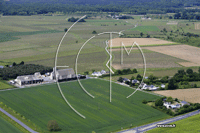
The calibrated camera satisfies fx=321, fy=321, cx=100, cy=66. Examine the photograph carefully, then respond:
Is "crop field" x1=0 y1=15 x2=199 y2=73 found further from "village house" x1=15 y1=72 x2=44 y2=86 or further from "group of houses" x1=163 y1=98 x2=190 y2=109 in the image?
"group of houses" x1=163 y1=98 x2=190 y2=109

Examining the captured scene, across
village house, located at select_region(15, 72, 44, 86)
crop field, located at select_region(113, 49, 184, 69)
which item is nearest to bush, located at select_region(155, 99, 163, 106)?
village house, located at select_region(15, 72, 44, 86)

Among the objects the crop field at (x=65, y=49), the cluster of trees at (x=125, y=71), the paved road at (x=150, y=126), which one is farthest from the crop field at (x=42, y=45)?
the paved road at (x=150, y=126)

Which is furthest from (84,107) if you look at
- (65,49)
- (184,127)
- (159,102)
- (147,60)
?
(65,49)

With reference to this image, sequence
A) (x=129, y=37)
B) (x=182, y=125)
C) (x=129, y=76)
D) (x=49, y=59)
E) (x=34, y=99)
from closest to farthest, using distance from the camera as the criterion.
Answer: (x=182, y=125), (x=34, y=99), (x=129, y=76), (x=49, y=59), (x=129, y=37)

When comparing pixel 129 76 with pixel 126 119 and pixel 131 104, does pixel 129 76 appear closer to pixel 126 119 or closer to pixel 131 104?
pixel 131 104

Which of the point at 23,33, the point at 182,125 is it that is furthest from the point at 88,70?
the point at 23,33

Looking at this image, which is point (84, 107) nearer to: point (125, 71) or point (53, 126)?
point (53, 126)

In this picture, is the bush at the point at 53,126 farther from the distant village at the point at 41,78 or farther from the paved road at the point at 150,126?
the distant village at the point at 41,78
